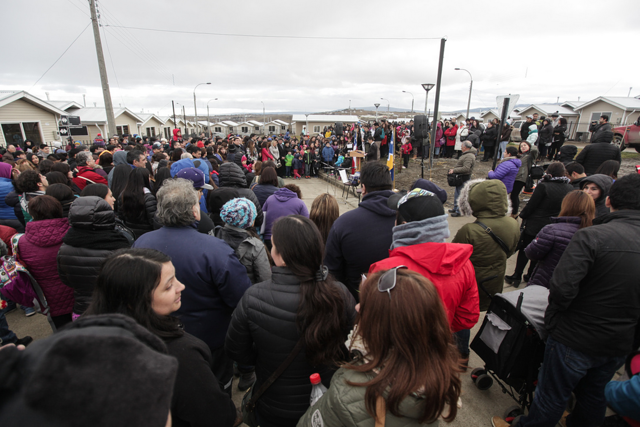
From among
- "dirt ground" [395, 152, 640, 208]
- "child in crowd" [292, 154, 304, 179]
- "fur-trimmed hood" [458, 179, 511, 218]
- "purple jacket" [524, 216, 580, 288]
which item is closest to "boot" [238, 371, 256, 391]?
"fur-trimmed hood" [458, 179, 511, 218]

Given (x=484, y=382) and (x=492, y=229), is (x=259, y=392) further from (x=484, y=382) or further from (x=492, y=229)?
(x=492, y=229)

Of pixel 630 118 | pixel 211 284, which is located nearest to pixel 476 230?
pixel 211 284

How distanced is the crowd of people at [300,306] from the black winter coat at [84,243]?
1cm

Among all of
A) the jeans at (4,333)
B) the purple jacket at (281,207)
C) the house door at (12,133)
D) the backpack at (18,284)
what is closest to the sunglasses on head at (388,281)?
the purple jacket at (281,207)

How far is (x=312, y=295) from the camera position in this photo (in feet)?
5.05

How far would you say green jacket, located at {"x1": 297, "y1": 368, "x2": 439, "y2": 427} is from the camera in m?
1.10

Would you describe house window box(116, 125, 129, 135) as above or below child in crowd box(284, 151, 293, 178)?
above

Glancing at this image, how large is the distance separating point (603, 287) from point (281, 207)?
300 cm

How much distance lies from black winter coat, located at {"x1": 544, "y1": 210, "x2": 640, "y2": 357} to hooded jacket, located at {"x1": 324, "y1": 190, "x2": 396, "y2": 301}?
1256mm

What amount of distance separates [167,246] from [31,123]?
22784 millimetres

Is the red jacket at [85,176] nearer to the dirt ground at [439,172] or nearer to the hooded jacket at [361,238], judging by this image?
the hooded jacket at [361,238]

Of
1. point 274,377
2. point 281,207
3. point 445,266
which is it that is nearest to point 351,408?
point 274,377

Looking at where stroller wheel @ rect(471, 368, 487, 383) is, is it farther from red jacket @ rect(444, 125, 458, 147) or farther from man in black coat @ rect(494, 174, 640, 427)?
red jacket @ rect(444, 125, 458, 147)

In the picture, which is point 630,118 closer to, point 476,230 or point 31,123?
point 476,230
